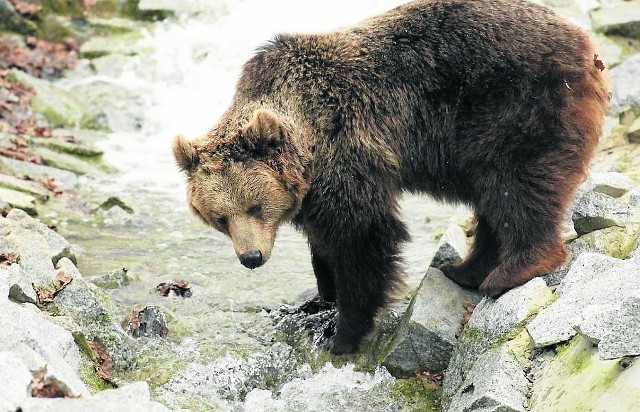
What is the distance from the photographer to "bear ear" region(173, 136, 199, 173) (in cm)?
612

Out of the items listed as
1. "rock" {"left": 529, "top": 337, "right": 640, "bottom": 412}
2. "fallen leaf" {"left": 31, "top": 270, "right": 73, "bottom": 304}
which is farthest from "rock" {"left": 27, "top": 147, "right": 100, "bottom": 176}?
"rock" {"left": 529, "top": 337, "right": 640, "bottom": 412}

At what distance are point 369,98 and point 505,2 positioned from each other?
3.84 ft

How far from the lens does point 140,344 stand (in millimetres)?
6492

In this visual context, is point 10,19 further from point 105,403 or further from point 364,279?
point 105,403

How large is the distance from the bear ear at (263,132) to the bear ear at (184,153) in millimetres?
382

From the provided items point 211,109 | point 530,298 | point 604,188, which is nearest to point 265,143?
point 530,298

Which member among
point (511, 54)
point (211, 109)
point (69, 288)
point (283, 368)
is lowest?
point (211, 109)

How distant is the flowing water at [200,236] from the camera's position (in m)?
6.19

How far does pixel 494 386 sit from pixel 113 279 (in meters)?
3.98

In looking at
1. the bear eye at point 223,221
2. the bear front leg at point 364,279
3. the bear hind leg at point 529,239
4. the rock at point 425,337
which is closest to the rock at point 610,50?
the bear hind leg at point 529,239

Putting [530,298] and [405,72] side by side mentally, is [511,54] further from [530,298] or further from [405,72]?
[530,298]

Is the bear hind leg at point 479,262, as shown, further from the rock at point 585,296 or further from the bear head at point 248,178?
the bear head at point 248,178

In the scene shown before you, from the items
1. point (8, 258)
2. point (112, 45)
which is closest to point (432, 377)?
point (8, 258)

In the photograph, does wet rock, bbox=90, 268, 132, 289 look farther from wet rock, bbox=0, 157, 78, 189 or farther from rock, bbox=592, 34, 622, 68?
rock, bbox=592, 34, 622, 68
